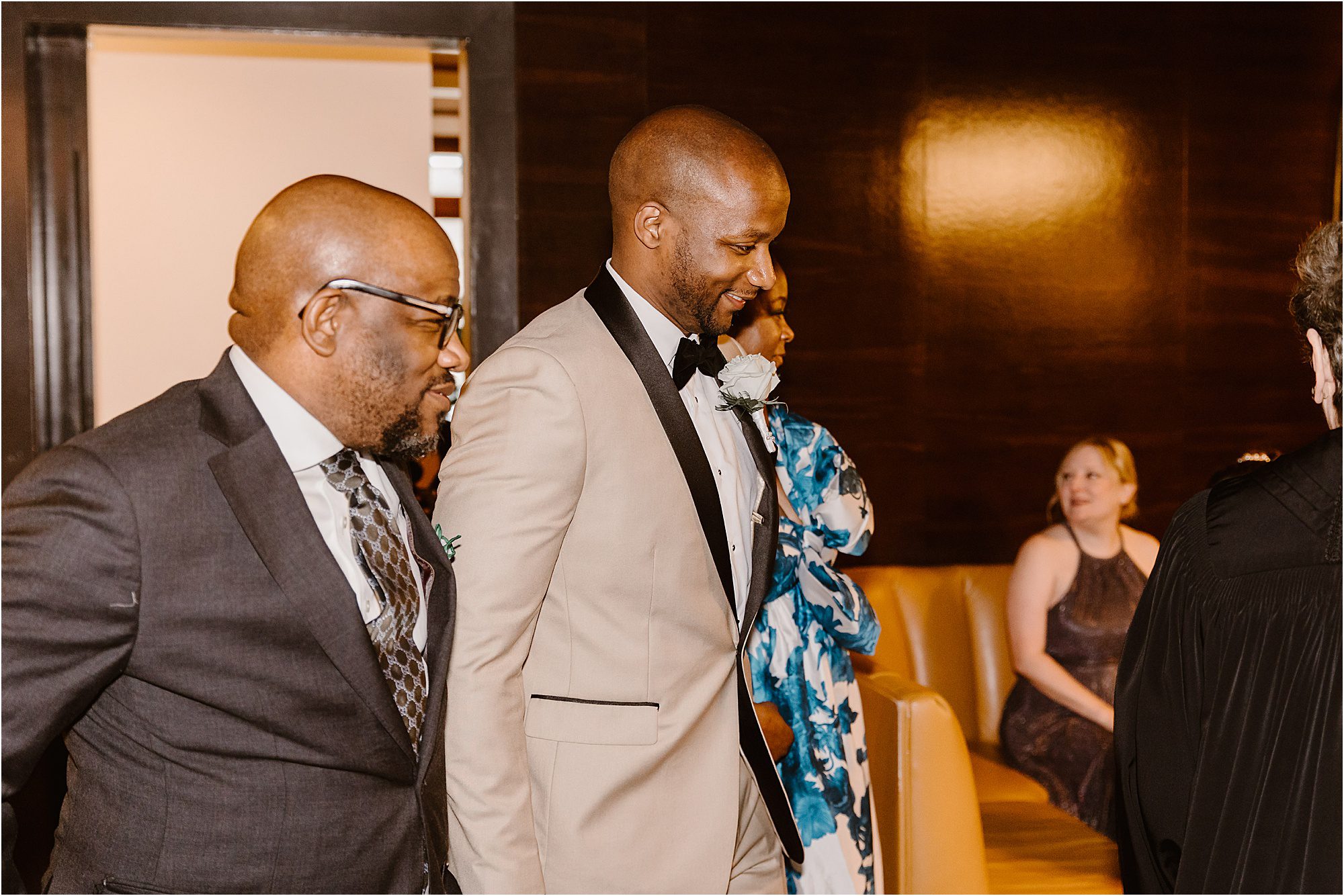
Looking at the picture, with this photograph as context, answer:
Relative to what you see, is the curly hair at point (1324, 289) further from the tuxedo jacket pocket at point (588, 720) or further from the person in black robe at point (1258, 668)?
the tuxedo jacket pocket at point (588, 720)

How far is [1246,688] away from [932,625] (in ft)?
7.91

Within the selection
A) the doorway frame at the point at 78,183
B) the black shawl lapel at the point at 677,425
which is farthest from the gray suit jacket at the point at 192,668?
the doorway frame at the point at 78,183

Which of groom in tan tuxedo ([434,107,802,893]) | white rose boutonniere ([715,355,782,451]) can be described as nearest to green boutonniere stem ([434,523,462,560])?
groom in tan tuxedo ([434,107,802,893])

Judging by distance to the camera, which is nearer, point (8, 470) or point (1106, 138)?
point (8, 470)

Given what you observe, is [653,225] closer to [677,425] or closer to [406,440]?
[677,425]

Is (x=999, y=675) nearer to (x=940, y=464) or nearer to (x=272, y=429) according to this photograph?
(x=940, y=464)

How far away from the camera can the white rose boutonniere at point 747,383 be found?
2115 mm

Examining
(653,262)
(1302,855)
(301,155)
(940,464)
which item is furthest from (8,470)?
(1302,855)

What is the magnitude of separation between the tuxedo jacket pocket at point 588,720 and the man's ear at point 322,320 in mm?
713

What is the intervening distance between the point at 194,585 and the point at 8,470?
2772 mm

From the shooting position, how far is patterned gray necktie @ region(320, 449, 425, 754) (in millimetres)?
1491

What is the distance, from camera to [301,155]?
481 centimetres

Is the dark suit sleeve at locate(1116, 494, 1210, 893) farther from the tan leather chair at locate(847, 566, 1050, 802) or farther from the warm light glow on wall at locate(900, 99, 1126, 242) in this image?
the warm light glow on wall at locate(900, 99, 1126, 242)

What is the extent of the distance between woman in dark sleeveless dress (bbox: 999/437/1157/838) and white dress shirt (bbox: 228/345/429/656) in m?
2.73
